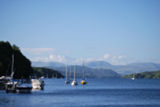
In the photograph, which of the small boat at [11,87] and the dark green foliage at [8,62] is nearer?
the small boat at [11,87]

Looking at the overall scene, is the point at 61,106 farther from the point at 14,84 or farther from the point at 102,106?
the point at 14,84

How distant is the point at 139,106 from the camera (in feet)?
265

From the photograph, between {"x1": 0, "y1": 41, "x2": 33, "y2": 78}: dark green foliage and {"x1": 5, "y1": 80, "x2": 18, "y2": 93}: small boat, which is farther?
{"x1": 0, "y1": 41, "x2": 33, "y2": 78}: dark green foliage

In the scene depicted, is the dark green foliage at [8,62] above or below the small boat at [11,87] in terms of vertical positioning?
above

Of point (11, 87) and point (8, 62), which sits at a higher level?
point (8, 62)

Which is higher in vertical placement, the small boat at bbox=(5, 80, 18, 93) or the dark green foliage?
the dark green foliage

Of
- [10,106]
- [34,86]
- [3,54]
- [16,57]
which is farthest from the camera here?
[16,57]

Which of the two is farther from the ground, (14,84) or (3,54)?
(3,54)

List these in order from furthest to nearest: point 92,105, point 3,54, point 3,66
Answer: point 3,54
point 3,66
point 92,105

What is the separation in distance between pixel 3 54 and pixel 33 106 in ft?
340

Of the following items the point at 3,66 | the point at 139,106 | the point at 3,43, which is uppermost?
the point at 3,43

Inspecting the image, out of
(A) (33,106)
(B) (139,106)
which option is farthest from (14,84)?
(B) (139,106)

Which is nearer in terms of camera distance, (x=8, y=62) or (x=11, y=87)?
(x=11, y=87)

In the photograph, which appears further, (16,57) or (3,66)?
(16,57)
